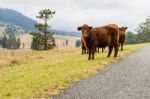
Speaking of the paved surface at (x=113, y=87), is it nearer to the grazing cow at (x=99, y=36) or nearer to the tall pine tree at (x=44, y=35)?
the grazing cow at (x=99, y=36)

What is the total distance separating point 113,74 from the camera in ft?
61.9

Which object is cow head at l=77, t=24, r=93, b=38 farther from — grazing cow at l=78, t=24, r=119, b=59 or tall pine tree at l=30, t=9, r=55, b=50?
tall pine tree at l=30, t=9, r=55, b=50

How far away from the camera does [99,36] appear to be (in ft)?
94.2

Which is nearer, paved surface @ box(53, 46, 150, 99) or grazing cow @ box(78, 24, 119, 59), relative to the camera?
paved surface @ box(53, 46, 150, 99)

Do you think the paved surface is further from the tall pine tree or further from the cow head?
the tall pine tree

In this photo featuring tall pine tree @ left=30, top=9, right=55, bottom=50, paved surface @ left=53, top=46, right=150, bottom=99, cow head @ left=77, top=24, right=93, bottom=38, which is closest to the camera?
paved surface @ left=53, top=46, right=150, bottom=99

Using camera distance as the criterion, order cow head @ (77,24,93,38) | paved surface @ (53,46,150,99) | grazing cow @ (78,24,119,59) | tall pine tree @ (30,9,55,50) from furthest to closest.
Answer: tall pine tree @ (30,9,55,50) → grazing cow @ (78,24,119,59) → cow head @ (77,24,93,38) → paved surface @ (53,46,150,99)

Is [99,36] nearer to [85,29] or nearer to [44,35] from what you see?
[85,29]

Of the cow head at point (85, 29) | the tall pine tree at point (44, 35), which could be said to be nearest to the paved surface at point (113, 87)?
the cow head at point (85, 29)

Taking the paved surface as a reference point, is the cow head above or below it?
above

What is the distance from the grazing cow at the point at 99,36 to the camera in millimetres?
27469

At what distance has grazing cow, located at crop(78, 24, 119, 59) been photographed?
27469mm

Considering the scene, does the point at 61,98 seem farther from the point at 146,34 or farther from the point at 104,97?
the point at 146,34

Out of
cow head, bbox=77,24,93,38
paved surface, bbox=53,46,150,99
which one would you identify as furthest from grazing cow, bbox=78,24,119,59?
paved surface, bbox=53,46,150,99
